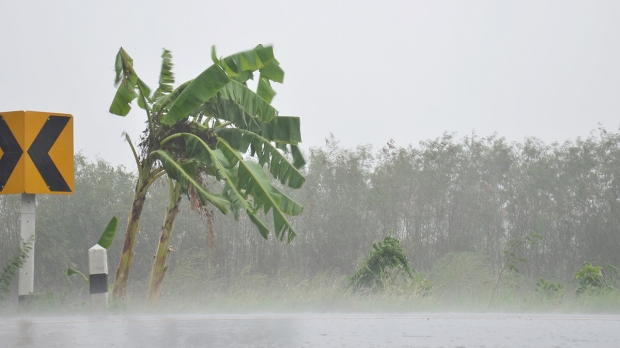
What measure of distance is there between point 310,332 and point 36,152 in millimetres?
4905

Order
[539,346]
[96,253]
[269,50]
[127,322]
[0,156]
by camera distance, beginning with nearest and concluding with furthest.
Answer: [539,346]
[127,322]
[96,253]
[0,156]
[269,50]

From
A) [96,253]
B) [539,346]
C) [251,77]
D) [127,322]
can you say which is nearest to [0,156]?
[96,253]

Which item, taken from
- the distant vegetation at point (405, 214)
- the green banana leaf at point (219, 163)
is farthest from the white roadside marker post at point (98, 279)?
the distant vegetation at point (405, 214)

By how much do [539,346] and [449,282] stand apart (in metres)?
14.4

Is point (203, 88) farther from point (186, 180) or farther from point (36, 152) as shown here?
point (36, 152)

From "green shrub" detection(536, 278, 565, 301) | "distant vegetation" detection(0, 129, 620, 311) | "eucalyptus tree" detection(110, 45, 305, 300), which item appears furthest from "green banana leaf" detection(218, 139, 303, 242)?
"distant vegetation" detection(0, 129, 620, 311)

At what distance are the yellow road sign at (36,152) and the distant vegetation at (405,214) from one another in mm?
13397

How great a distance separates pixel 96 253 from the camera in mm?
6590

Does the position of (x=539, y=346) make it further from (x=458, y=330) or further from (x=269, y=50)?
(x=269, y=50)

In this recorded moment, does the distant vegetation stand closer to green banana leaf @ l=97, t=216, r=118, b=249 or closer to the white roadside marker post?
green banana leaf @ l=97, t=216, r=118, b=249

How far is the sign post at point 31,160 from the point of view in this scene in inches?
296

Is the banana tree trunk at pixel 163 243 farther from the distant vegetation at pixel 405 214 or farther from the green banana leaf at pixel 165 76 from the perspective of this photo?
the distant vegetation at pixel 405 214

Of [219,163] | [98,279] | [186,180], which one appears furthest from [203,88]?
[98,279]

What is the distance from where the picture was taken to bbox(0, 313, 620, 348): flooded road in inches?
151
